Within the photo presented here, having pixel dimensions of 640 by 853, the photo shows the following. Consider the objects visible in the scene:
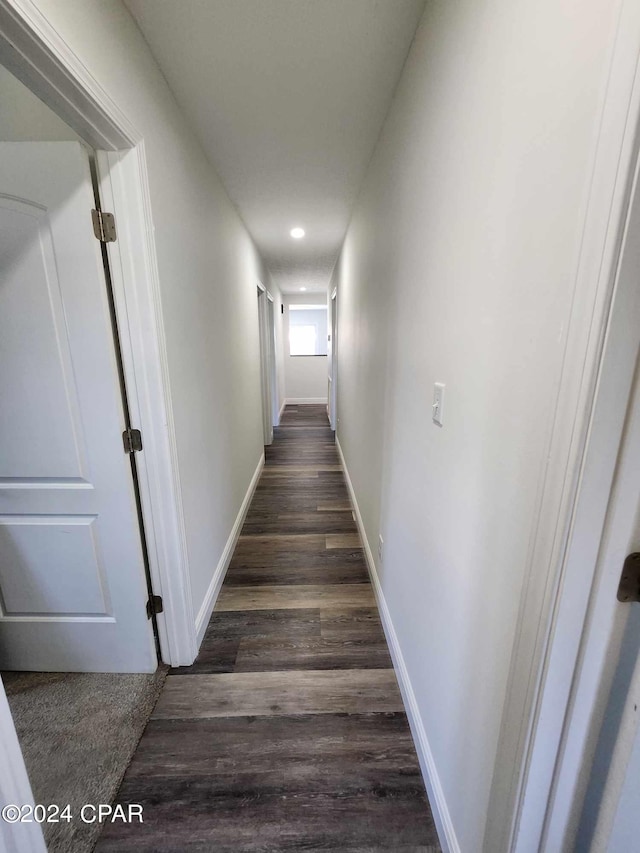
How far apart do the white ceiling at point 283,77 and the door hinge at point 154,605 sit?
6.92 feet

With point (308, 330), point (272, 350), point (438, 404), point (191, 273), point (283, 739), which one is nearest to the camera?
point (438, 404)

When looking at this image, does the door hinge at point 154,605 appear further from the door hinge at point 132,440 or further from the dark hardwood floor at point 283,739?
the door hinge at point 132,440

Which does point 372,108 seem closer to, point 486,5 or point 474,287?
point 486,5

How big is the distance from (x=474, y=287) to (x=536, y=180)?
0.23 m

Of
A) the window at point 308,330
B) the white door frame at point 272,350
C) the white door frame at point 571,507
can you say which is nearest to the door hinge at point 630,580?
the white door frame at point 571,507

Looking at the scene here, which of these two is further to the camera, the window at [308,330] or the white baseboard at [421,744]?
the window at [308,330]

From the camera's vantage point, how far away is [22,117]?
111 cm

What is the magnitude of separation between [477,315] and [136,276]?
3.70 ft

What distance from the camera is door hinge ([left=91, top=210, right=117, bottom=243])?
1128 millimetres

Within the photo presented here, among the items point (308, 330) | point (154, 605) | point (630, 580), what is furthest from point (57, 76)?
point (308, 330)

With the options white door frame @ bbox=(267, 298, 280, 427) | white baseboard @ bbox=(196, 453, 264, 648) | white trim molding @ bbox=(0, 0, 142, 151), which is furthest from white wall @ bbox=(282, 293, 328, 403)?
white trim molding @ bbox=(0, 0, 142, 151)

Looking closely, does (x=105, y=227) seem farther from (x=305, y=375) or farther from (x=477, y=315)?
(x=305, y=375)

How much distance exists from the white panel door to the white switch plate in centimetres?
113

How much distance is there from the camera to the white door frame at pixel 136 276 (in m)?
0.77
